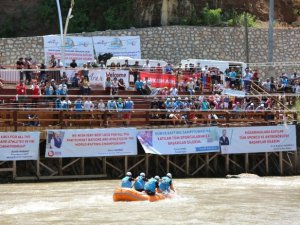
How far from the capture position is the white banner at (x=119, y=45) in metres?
47.7

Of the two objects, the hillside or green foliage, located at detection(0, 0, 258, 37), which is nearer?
green foliage, located at detection(0, 0, 258, 37)

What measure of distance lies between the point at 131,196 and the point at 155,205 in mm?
950

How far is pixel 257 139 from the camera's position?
3838 cm

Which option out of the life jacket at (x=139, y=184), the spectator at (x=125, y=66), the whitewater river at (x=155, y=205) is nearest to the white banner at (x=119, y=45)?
the spectator at (x=125, y=66)

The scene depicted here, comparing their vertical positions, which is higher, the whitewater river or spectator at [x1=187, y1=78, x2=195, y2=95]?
spectator at [x1=187, y1=78, x2=195, y2=95]

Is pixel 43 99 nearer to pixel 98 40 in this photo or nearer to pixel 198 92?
pixel 198 92

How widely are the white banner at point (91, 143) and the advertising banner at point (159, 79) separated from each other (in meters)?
5.77

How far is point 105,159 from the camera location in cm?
3641

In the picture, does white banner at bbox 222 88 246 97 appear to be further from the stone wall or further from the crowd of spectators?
the stone wall

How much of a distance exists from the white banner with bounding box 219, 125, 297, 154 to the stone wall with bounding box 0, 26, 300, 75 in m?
9.69

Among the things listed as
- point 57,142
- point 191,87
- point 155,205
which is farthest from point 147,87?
point 155,205

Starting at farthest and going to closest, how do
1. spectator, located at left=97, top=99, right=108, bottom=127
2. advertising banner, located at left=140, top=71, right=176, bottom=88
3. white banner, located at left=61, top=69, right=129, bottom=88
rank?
advertising banner, located at left=140, top=71, right=176, bottom=88, white banner, located at left=61, top=69, right=129, bottom=88, spectator, located at left=97, top=99, right=108, bottom=127

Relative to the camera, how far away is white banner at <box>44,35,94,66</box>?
4591cm

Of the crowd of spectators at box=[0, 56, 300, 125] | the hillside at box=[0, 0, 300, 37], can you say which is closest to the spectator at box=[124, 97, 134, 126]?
the crowd of spectators at box=[0, 56, 300, 125]
